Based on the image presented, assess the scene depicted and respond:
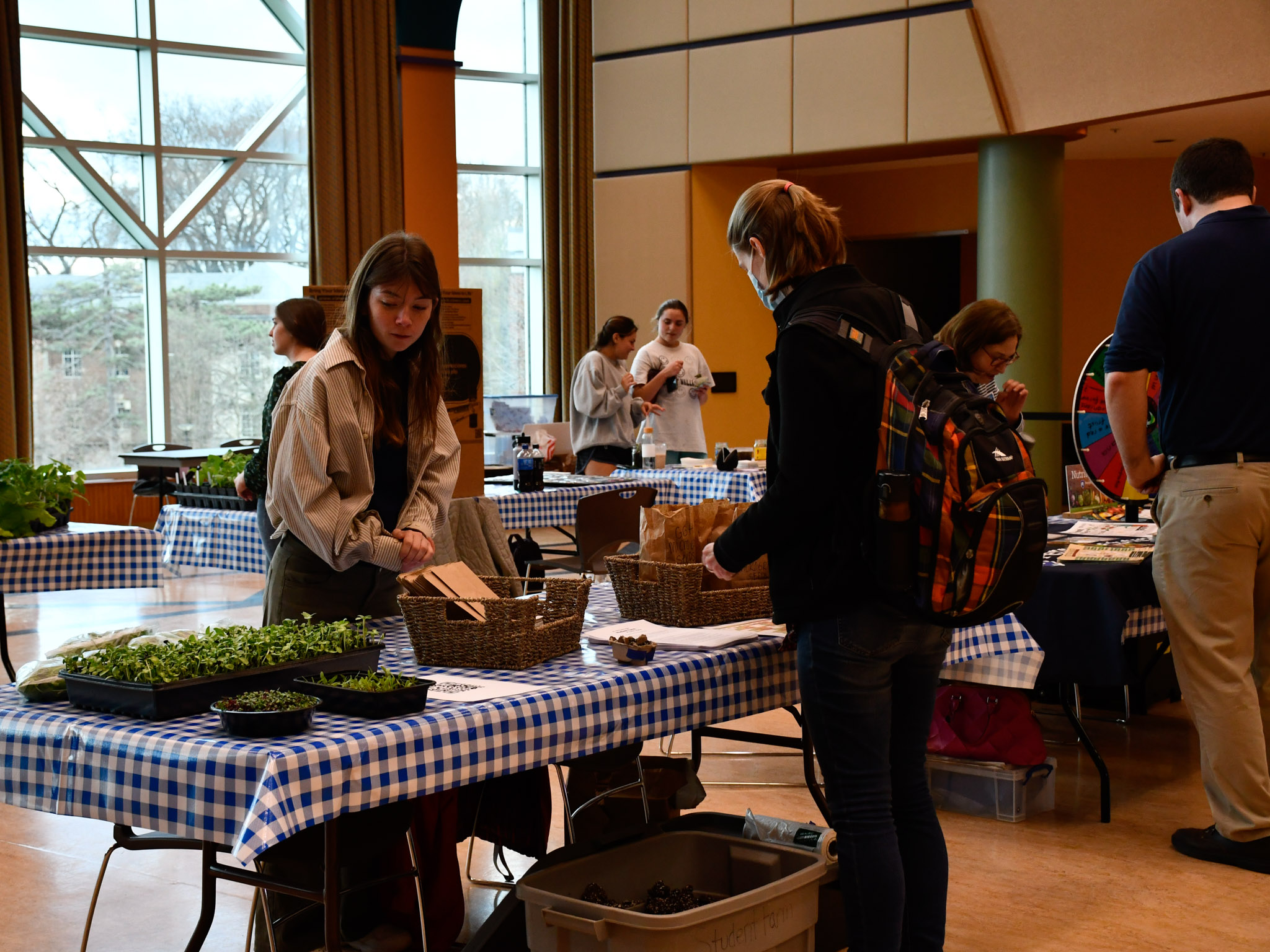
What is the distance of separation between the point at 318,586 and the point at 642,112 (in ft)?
29.0

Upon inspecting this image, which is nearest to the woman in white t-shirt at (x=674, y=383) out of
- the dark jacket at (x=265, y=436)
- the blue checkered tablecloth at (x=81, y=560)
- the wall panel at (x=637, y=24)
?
the blue checkered tablecloth at (x=81, y=560)

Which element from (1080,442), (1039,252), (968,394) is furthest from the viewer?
(1039,252)

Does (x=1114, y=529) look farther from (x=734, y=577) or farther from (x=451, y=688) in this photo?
(x=451, y=688)

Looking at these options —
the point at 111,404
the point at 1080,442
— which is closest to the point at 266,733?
the point at 1080,442

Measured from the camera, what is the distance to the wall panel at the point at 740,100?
1003 centimetres

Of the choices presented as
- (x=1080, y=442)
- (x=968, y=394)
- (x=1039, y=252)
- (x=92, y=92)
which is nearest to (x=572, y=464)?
(x=1080, y=442)

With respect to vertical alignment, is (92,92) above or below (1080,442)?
above

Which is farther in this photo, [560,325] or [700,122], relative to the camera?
[560,325]

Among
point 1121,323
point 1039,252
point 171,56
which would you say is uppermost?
point 171,56

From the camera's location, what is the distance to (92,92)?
34.6ft

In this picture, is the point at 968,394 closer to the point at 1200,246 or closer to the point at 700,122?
the point at 1200,246

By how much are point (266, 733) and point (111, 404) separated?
32.9ft

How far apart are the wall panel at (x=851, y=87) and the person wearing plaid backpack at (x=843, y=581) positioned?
7.82m

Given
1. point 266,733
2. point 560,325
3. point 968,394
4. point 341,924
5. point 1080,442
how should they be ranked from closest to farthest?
point 266,733 < point 968,394 < point 341,924 < point 1080,442 < point 560,325
